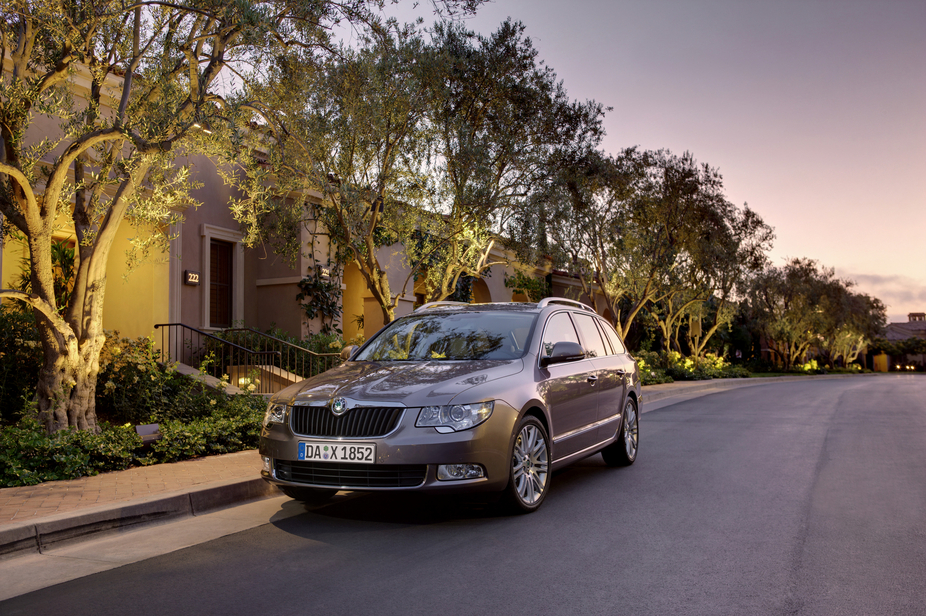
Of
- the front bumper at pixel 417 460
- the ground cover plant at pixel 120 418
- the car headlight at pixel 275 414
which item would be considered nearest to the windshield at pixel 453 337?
the front bumper at pixel 417 460

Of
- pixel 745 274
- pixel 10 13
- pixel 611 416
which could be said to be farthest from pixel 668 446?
pixel 745 274

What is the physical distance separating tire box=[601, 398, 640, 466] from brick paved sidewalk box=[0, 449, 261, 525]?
3.80m

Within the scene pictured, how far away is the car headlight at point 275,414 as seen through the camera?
5797 millimetres

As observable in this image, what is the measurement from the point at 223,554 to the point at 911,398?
2113cm

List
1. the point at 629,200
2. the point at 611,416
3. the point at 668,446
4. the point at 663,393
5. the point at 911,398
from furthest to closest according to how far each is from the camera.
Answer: the point at 629,200 < the point at 663,393 < the point at 911,398 < the point at 668,446 < the point at 611,416

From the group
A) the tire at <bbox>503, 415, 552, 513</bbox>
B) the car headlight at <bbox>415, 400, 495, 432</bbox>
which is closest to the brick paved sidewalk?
the car headlight at <bbox>415, 400, 495, 432</bbox>

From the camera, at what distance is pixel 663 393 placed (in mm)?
22016

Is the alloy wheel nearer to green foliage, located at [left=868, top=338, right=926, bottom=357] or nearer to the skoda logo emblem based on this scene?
the skoda logo emblem

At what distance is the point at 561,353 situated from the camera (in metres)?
6.32

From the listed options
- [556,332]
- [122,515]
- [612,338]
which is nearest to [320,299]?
[612,338]

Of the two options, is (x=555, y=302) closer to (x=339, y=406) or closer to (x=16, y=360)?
(x=339, y=406)

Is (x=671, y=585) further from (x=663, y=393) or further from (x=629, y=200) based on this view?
(x=629, y=200)

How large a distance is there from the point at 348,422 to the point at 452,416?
762mm

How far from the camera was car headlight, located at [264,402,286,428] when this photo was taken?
228 inches
